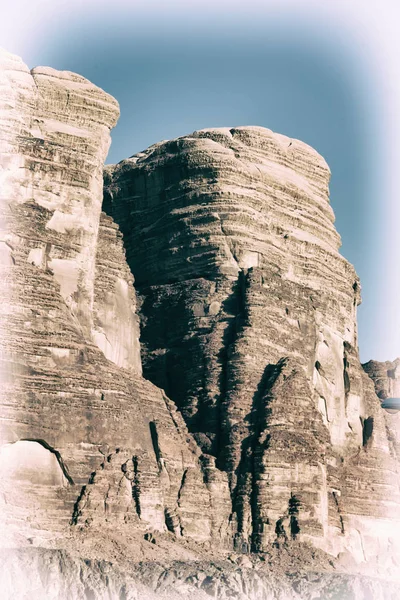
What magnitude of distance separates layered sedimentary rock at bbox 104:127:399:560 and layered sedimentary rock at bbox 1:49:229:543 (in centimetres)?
148

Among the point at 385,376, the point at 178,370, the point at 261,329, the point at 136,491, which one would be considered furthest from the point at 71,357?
the point at 385,376

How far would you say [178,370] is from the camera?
6519cm

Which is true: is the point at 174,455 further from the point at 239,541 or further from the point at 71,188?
the point at 71,188

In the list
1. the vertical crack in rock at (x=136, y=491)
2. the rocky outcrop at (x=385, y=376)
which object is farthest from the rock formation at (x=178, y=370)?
the rocky outcrop at (x=385, y=376)

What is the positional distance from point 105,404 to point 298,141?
20.1 metres

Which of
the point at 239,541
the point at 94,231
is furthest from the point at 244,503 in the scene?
the point at 94,231

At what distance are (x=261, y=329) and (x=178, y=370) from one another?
3397 mm

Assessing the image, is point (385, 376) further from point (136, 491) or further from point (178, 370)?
point (136, 491)

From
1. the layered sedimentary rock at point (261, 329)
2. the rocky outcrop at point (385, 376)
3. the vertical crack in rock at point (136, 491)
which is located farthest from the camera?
the rocky outcrop at point (385, 376)

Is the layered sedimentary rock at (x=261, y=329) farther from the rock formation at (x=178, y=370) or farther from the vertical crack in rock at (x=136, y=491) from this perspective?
the vertical crack in rock at (x=136, y=491)

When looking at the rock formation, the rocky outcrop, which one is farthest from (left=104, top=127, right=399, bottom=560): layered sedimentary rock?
the rocky outcrop

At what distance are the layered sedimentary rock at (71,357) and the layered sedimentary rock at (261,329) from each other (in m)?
1.48

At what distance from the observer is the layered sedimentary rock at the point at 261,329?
200 feet

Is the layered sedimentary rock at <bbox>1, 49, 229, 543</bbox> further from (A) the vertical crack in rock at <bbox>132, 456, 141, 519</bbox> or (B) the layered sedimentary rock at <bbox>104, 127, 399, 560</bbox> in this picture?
(B) the layered sedimentary rock at <bbox>104, 127, 399, 560</bbox>
